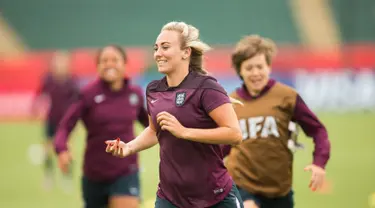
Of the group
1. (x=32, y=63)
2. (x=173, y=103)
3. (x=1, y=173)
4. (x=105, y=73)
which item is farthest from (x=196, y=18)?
(x=173, y=103)

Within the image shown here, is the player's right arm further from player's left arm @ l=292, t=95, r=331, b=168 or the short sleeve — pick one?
player's left arm @ l=292, t=95, r=331, b=168

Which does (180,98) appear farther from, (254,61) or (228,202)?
(254,61)

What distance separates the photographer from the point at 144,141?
5930 millimetres

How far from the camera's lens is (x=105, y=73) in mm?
8391

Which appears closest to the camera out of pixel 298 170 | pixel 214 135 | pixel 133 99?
pixel 214 135

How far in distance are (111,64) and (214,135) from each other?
330 centimetres

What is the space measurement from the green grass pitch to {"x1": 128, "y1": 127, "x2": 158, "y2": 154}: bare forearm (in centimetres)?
535

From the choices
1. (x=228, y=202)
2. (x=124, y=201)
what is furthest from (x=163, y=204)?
(x=124, y=201)

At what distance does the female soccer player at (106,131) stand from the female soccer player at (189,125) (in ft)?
8.23

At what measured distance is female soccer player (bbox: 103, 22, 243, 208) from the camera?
17.7 feet

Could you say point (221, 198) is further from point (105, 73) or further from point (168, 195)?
point (105, 73)

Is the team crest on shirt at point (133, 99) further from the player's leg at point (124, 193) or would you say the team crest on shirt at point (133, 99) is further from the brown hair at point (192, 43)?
the brown hair at point (192, 43)

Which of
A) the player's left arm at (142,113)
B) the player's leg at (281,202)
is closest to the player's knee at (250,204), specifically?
the player's leg at (281,202)

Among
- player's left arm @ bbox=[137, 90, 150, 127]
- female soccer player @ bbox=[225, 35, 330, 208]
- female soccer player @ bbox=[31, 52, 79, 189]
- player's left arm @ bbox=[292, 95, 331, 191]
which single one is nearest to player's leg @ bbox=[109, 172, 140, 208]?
player's left arm @ bbox=[137, 90, 150, 127]
